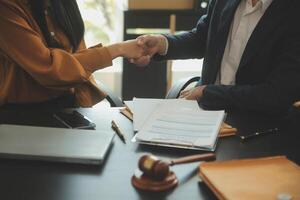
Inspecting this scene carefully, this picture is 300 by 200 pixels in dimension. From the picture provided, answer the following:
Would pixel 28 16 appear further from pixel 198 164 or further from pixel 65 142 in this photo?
pixel 198 164

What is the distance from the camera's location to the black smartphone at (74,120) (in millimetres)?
1196

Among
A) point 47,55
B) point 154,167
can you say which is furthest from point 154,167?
point 47,55

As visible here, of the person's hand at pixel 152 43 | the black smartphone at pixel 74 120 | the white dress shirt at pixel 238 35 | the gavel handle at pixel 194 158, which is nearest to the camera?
the gavel handle at pixel 194 158

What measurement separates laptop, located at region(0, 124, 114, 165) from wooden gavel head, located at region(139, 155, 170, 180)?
0.49ft

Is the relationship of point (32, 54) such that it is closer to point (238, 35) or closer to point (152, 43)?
point (152, 43)

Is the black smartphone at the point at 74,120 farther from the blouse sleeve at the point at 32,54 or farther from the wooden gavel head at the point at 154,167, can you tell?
the wooden gavel head at the point at 154,167

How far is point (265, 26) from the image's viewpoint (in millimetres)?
1588

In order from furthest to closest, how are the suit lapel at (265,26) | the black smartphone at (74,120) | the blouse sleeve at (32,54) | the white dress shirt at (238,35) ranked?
the white dress shirt at (238,35) < the suit lapel at (265,26) < the blouse sleeve at (32,54) < the black smartphone at (74,120)

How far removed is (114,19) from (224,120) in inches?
95.5

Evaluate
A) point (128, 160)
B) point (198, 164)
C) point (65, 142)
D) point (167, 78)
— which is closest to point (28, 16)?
point (65, 142)

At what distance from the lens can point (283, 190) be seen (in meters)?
0.80

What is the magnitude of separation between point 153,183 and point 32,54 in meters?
0.84

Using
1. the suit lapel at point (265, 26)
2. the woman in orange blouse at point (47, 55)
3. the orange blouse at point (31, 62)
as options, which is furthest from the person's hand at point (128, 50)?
the suit lapel at point (265, 26)

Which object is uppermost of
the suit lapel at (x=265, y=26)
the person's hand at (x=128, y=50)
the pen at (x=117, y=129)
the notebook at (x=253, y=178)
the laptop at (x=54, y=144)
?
the suit lapel at (x=265, y=26)
